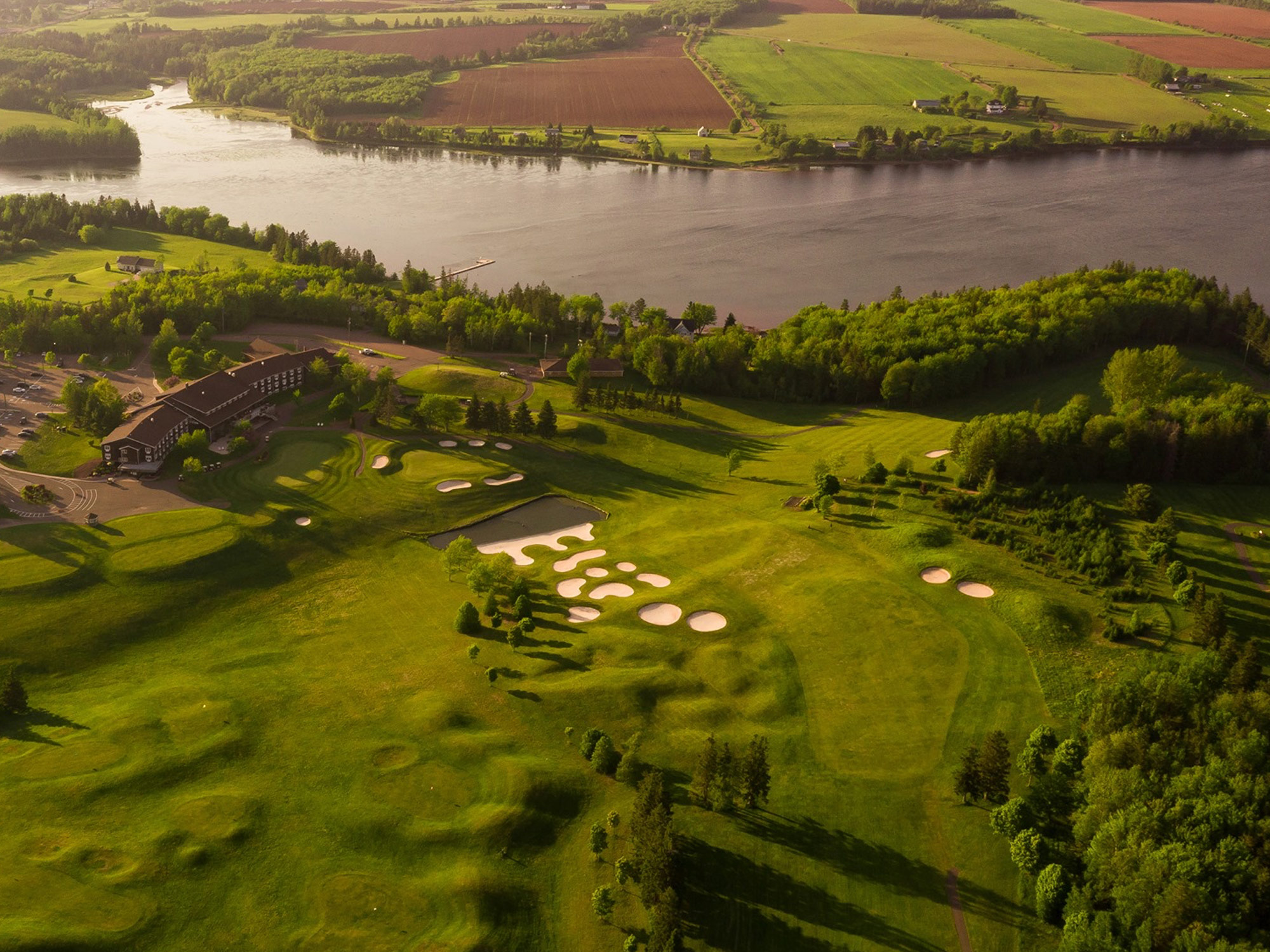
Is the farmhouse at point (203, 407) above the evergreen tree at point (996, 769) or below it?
above

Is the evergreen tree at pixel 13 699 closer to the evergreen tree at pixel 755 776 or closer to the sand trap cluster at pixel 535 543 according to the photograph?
the sand trap cluster at pixel 535 543

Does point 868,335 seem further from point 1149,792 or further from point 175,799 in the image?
point 175,799

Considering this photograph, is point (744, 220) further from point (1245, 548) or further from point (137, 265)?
point (1245, 548)

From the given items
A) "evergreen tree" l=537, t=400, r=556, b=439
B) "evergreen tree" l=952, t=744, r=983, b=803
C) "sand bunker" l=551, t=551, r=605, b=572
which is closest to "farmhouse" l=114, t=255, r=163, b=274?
"evergreen tree" l=537, t=400, r=556, b=439

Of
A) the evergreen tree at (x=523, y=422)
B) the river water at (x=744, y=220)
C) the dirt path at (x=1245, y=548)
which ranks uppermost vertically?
the river water at (x=744, y=220)

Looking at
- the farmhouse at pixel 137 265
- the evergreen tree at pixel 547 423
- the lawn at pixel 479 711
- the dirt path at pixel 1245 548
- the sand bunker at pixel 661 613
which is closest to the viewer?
the lawn at pixel 479 711

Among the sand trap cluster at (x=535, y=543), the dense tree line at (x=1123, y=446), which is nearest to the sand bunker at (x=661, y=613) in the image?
the sand trap cluster at (x=535, y=543)

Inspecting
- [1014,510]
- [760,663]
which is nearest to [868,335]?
[1014,510]

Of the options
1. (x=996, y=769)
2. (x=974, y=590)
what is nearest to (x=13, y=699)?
(x=996, y=769)
